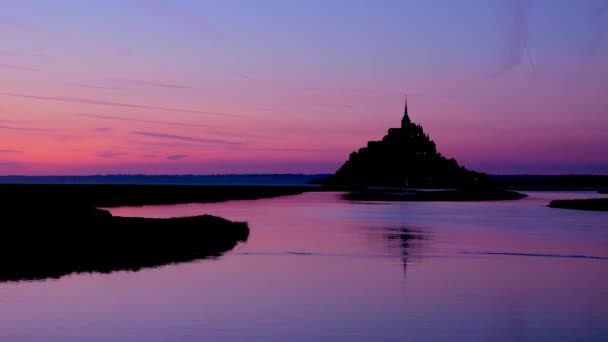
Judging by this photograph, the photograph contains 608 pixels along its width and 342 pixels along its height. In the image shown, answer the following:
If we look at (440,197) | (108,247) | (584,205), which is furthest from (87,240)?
(440,197)

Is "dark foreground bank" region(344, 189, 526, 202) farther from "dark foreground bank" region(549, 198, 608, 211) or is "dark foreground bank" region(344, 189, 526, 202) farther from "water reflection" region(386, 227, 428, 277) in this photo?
"water reflection" region(386, 227, 428, 277)

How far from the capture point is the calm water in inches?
683

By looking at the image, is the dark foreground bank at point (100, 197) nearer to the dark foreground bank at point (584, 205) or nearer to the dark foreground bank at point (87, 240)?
the dark foreground bank at point (87, 240)

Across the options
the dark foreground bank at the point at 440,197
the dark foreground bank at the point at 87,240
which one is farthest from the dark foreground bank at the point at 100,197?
the dark foreground bank at the point at 440,197

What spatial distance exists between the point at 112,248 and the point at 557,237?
102ft

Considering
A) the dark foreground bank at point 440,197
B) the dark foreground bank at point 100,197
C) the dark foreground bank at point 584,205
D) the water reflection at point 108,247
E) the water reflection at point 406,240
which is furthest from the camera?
the dark foreground bank at point 440,197

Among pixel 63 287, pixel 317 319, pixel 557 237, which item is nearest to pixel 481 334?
pixel 317 319

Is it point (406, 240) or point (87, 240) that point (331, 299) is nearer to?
point (87, 240)

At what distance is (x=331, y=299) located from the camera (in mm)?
22094

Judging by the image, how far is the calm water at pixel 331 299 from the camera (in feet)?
57.0

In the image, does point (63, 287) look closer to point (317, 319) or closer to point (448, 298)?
point (317, 319)

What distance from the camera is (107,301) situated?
67.7 feet

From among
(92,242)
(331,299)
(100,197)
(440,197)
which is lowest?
(331,299)

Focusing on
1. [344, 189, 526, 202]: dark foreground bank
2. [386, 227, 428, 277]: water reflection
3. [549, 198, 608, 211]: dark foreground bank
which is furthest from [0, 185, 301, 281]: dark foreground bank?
[344, 189, 526, 202]: dark foreground bank
